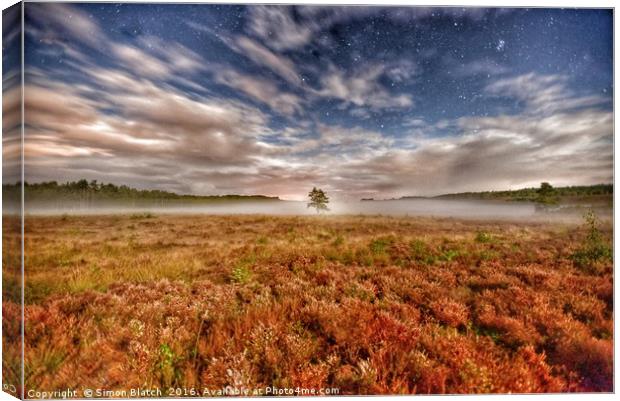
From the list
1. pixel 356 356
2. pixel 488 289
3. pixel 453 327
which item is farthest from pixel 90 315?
pixel 488 289

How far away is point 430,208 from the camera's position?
216 inches

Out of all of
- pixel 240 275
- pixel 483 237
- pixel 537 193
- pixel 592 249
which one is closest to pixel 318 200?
pixel 240 275

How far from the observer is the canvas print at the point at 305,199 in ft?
13.5

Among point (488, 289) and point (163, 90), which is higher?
point (163, 90)

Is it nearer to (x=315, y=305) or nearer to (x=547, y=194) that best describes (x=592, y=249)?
(x=547, y=194)

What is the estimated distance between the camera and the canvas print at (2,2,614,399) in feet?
13.5

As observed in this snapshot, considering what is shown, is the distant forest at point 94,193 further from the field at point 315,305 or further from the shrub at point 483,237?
the shrub at point 483,237

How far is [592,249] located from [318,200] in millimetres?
4804

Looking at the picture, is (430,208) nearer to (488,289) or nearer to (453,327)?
(488,289)

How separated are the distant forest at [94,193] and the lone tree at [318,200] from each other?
67cm

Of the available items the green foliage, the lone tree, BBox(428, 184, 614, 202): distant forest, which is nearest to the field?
the green foliage

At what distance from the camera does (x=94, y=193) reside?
15.8 feet

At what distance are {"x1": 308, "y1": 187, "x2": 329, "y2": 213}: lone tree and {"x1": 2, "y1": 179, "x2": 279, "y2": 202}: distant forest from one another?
67cm

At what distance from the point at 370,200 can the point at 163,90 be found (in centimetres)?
406
